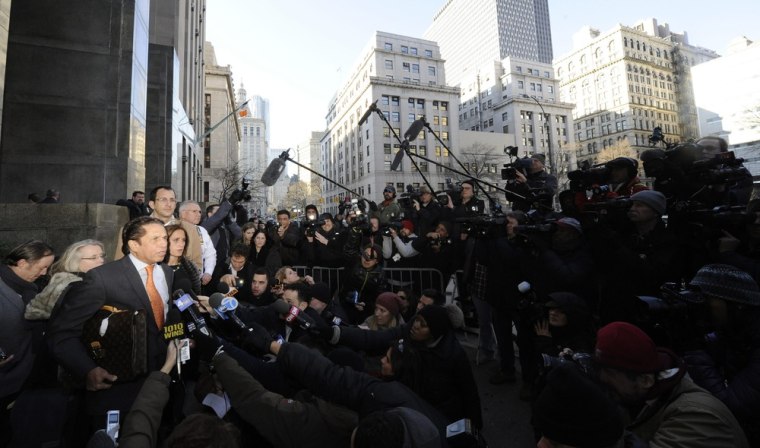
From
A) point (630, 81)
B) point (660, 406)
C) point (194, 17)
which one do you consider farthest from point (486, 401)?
point (630, 81)

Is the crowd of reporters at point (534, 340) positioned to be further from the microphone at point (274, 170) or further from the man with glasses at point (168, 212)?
the microphone at point (274, 170)

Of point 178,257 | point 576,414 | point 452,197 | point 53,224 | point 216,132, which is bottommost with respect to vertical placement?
point 576,414

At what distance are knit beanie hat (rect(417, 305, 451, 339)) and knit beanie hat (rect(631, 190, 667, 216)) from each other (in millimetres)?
2158

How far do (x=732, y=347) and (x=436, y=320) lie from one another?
2.03 m

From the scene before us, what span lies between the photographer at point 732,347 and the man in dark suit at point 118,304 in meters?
3.93

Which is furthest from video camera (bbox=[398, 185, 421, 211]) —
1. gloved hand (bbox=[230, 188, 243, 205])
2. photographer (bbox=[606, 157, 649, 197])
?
photographer (bbox=[606, 157, 649, 197])

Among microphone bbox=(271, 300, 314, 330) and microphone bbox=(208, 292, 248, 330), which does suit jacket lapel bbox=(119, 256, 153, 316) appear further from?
microphone bbox=(271, 300, 314, 330)

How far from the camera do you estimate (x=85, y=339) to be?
97.0 inches

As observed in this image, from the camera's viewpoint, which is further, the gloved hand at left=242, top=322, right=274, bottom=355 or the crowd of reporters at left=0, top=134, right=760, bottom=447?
the gloved hand at left=242, top=322, right=274, bottom=355

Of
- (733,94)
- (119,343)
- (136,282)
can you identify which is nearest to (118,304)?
(136,282)

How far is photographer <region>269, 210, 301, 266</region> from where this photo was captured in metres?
7.39

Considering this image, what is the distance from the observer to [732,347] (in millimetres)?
2316

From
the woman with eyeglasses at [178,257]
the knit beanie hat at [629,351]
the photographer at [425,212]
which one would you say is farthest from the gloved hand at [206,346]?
the photographer at [425,212]

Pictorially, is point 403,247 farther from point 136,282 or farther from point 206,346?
point 136,282
